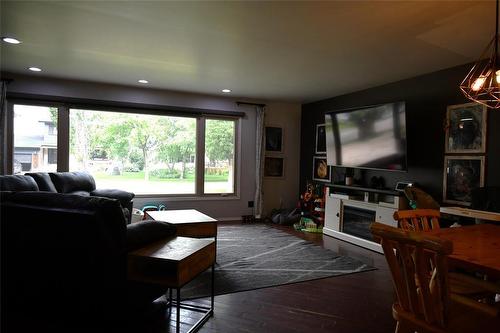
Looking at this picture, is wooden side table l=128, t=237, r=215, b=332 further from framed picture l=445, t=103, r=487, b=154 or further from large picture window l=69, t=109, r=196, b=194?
large picture window l=69, t=109, r=196, b=194

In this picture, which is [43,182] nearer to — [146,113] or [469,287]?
[146,113]

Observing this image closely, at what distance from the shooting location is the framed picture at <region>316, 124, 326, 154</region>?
6.01 meters

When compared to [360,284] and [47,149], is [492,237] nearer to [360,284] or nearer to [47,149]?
[360,284]

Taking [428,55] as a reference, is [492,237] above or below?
below

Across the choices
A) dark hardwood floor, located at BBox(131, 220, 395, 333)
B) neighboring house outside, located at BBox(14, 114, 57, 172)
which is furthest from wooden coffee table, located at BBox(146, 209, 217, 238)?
neighboring house outside, located at BBox(14, 114, 57, 172)

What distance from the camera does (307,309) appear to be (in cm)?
259

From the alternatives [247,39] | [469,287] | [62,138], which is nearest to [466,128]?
[469,287]

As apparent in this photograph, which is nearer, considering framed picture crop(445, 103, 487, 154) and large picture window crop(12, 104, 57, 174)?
framed picture crop(445, 103, 487, 154)

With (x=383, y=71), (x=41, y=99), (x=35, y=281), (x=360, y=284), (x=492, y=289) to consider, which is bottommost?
(x=360, y=284)

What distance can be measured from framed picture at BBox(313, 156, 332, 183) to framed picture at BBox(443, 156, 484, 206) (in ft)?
7.30

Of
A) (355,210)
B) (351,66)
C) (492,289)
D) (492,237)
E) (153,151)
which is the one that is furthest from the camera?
(153,151)

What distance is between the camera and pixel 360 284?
313 cm

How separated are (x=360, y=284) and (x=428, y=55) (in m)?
2.45

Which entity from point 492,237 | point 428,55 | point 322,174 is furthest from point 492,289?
point 322,174
